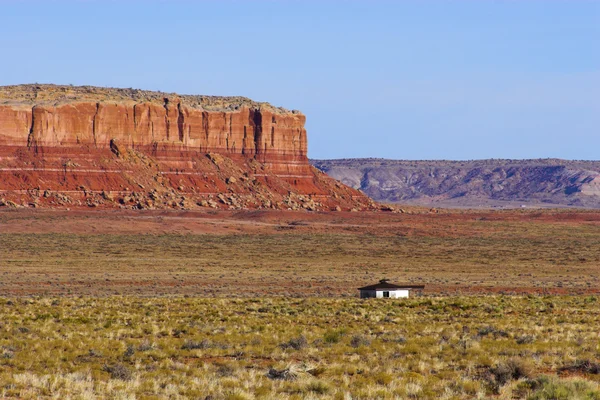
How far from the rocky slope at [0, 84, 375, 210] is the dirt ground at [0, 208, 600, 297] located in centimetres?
823

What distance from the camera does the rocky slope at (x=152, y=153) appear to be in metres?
102

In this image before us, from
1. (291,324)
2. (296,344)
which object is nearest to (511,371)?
(296,344)

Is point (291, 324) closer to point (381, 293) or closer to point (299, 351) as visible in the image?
point (299, 351)

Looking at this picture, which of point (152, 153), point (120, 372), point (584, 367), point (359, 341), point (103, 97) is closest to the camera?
point (120, 372)

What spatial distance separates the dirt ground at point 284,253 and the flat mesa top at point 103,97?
1946cm

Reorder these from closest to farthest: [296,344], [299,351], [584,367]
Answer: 1. [584,367]
2. [299,351]
3. [296,344]

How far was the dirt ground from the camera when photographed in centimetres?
4562

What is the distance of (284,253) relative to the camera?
68.4 meters

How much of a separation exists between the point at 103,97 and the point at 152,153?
27.3 ft

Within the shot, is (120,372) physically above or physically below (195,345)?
above

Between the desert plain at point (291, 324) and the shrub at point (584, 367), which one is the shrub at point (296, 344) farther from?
the shrub at point (584, 367)

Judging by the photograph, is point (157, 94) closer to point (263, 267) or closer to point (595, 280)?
point (263, 267)

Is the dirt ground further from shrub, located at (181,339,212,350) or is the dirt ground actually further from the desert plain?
shrub, located at (181,339,212,350)

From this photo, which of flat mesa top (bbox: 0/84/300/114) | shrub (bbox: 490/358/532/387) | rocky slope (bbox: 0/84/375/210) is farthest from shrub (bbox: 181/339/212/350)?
flat mesa top (bbox: 0/84/300/114)
